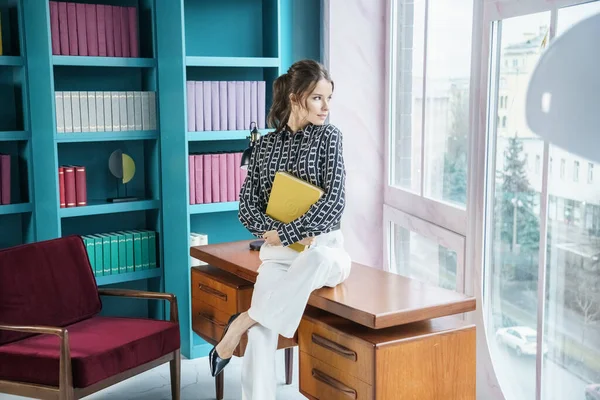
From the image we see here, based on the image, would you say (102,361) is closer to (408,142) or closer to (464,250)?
(464,250)

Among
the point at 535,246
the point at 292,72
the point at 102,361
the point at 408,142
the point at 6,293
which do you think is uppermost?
the point at 292,72

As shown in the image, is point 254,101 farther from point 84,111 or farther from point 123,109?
point 84,111

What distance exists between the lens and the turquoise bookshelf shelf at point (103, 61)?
391 cm

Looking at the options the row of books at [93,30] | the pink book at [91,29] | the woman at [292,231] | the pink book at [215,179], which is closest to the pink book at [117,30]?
the row of books at [93,30]

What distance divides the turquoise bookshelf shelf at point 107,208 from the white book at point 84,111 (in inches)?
16.5

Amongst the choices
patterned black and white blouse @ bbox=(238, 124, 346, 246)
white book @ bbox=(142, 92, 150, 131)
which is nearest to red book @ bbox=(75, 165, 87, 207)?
white book @ bbox=(142, 92, 150, 131)

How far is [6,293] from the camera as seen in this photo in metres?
3.30

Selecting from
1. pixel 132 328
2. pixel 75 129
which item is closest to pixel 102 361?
pixel 132 328

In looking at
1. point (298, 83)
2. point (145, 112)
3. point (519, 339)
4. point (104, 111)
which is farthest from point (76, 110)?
point (519, 339)

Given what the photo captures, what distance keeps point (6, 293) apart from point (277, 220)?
123 cm

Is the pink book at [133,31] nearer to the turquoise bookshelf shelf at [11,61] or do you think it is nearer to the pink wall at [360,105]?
the turquoise bookshelf shelf at [11,61]

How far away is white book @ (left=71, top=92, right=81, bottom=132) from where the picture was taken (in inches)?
157

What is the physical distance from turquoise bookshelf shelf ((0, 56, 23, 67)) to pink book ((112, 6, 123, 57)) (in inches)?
20.1

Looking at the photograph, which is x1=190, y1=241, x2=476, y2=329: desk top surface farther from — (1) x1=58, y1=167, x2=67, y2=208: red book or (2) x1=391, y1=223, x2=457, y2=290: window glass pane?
(1) x1=58, y1=167, x2=67, y2=208: red book
